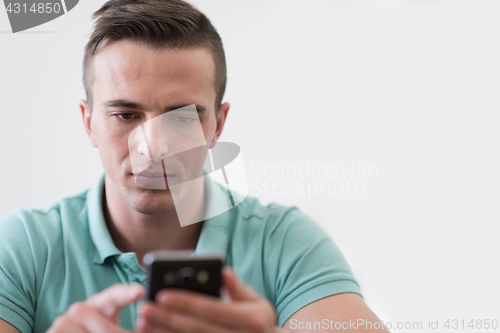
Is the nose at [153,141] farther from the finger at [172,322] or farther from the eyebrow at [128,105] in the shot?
the finger at [172,322]

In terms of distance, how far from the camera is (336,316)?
0.89 meters

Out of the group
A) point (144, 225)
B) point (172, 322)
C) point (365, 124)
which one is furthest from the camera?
point (365, 124)

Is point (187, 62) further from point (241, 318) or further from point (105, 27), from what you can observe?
point (241, 318)

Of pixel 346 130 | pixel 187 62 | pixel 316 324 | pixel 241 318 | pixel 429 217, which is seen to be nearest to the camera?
pixel 241 318

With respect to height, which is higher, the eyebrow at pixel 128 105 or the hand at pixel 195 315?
the eyebrow at pixel 128 105

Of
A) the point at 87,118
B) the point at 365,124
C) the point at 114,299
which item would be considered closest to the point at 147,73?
the point at 87,118

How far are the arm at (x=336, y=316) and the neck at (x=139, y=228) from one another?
317 millimetres

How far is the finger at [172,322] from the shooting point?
47 cm

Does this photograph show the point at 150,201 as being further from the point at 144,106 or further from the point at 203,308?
the point at 203,308

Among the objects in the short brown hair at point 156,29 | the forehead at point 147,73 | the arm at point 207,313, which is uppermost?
the short brown hair at point 156,29

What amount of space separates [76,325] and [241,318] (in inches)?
7.8

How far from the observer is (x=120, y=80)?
960mm

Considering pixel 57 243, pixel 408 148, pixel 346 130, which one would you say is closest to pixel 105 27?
pixel 57 243

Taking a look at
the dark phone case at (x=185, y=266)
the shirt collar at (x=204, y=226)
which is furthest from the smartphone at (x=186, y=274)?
the shirt collar at (x=204, y=226)
